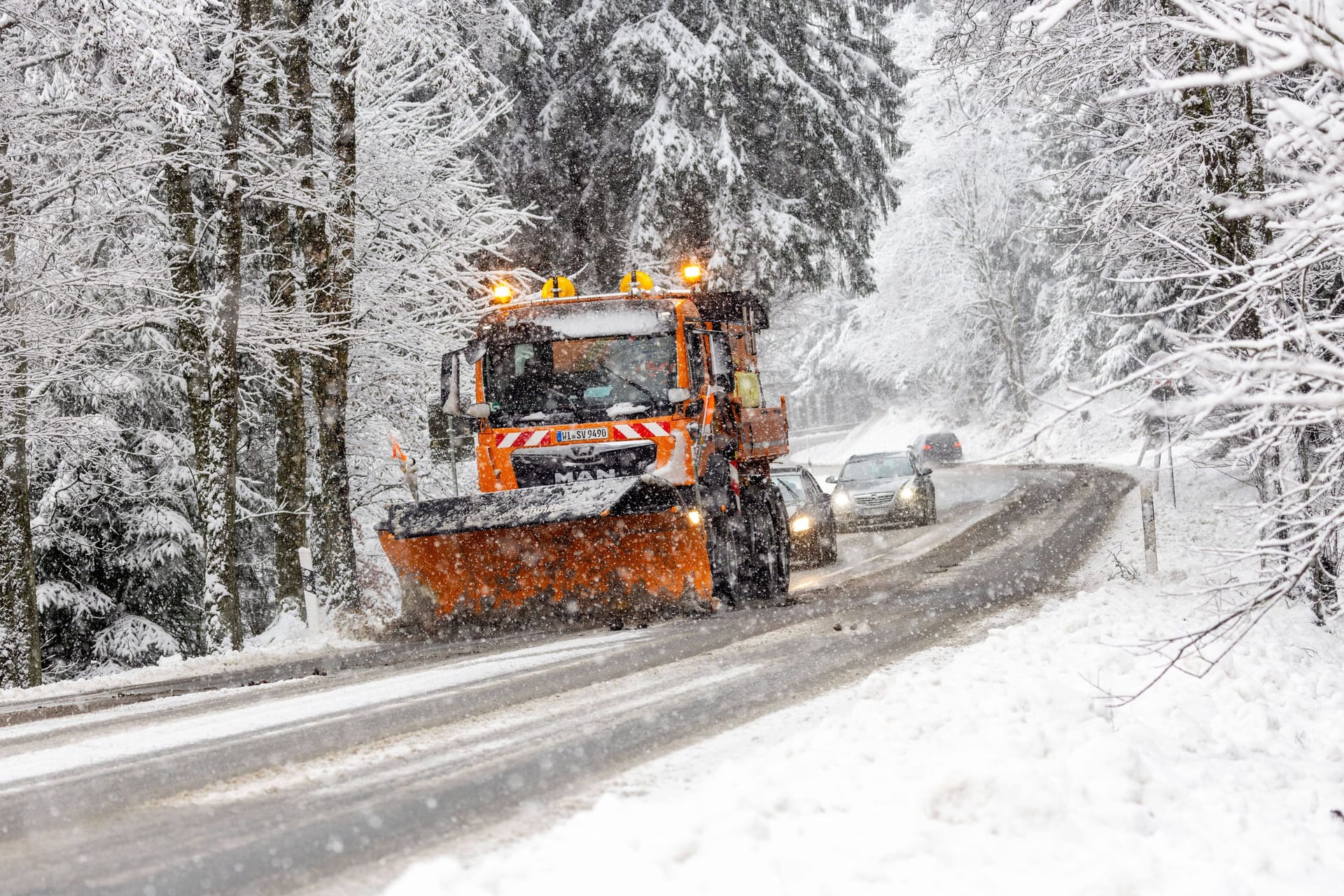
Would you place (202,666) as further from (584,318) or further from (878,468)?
(878,468)

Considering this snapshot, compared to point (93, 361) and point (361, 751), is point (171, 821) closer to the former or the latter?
point (361, 751)

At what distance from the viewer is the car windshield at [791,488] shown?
17172 mm

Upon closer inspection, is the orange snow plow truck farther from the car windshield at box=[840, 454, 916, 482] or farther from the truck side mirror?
the car windshield at box=[840, 454, 916, 482]

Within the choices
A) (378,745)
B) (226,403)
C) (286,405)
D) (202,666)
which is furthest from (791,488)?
(378,745)

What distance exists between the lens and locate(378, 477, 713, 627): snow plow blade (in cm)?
1020

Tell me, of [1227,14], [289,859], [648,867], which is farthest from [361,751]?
[1227,14]

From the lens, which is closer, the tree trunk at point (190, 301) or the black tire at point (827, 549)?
the tree trunk at point (190, 301)

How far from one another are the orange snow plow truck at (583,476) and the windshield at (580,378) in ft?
0.04

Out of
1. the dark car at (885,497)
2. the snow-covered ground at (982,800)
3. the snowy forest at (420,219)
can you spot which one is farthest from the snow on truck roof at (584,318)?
the dark car at (885,497)

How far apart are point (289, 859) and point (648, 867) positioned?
48.3 inches

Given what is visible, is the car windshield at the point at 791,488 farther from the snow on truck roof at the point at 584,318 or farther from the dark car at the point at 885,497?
the snow on truck roof at the point at 584,318

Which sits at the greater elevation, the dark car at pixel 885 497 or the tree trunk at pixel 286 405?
the tree trunk at pixel 286 405

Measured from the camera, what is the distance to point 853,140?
20312 mm

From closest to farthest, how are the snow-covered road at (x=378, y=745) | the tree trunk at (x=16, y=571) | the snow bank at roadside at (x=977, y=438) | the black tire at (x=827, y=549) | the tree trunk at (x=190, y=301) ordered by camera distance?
the snow-covered road at (x=378, y=745) < the tree trunk at (x=16, y=571) < the tree trunk at (x=190, y=301) < the black tire at (x=827, y=549) < the snow bank at roadside at (x=977, y=438)
